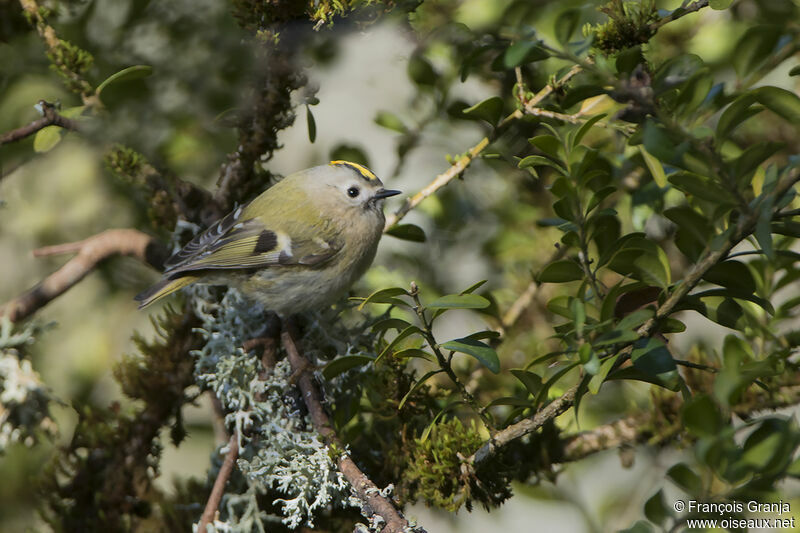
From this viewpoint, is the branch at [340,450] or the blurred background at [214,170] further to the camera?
the blurred background at [214,170]

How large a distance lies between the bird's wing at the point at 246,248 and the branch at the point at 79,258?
0.31 ft

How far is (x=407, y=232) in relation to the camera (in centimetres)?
128

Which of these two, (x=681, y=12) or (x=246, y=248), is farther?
(x=246, y=248)

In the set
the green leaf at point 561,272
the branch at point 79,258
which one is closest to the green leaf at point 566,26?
the green leaf at point 561,272

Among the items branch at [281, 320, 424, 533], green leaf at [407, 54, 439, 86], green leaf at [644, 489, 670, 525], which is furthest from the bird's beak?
A: green leaf at [644, 489, 670, 525]

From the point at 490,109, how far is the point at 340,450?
549mm

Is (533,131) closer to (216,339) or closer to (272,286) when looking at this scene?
(272,286)

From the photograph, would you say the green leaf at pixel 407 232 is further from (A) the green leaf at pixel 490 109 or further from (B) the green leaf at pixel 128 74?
(B) the green leaf at pixel 128 74

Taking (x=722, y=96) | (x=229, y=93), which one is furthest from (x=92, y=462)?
(x=722, y=96)

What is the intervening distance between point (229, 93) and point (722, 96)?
A: 111 centimetres

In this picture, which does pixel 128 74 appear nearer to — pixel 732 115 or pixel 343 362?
pixel 343 362

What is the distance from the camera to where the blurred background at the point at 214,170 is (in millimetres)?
1458

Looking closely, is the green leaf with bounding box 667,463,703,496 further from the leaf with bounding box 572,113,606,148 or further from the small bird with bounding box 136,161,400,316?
the small bird with bounding box 136,161,400,316

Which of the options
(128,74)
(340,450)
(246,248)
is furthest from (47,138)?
(340,450)
